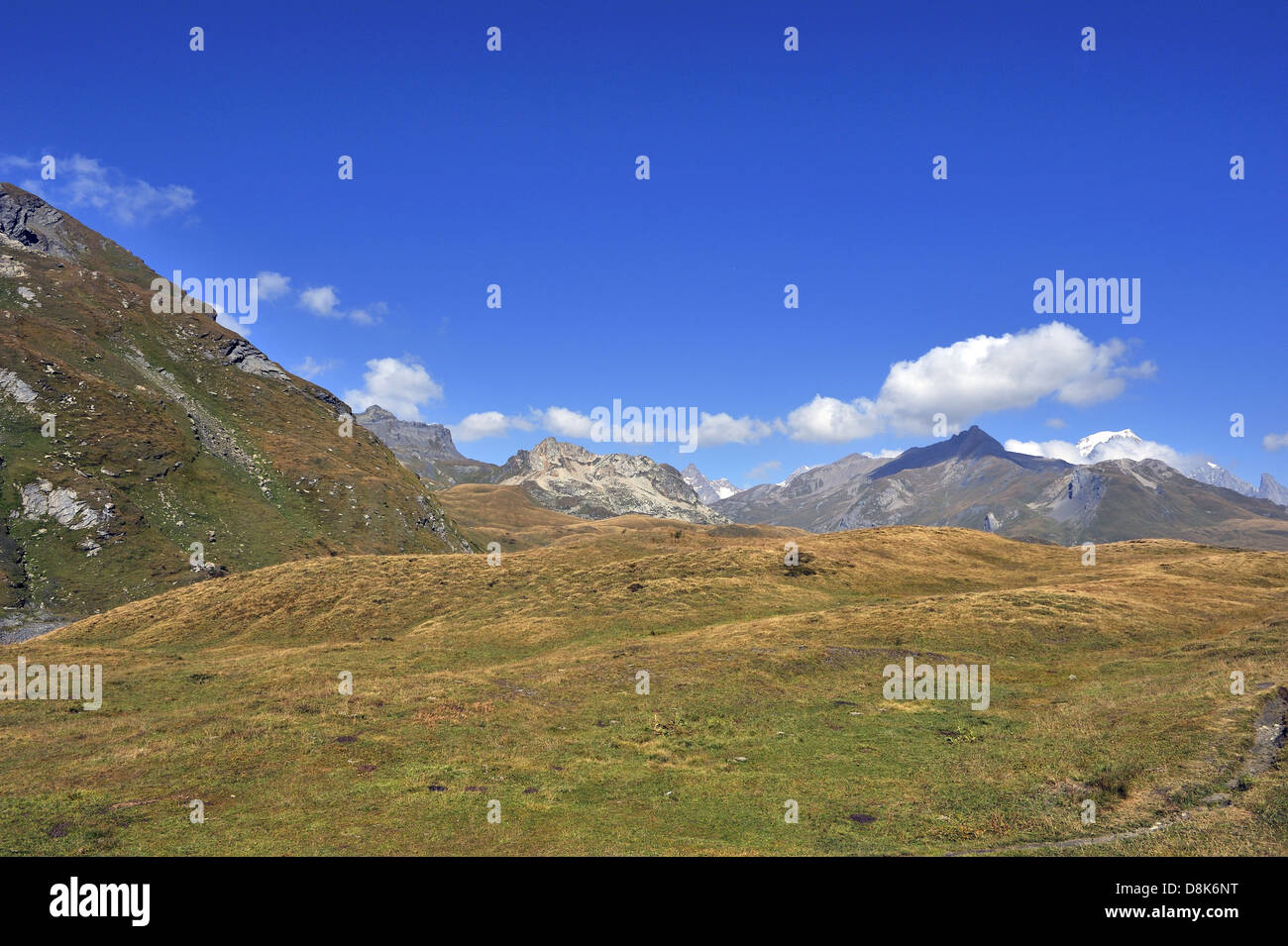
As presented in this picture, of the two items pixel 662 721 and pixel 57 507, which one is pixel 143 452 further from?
pixel 662 721

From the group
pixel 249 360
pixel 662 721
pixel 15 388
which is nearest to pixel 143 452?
pixel 15 388

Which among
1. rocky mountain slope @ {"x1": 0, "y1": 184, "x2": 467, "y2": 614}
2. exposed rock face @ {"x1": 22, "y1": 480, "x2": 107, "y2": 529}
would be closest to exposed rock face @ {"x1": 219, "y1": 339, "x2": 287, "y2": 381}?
rocky mountain slope @ {"x1": 0, "y1": 184, "x2": 467, "y2": 614}

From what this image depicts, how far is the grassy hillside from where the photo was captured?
2331cm

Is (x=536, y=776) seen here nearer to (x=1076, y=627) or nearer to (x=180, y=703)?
(x=180, y=703)

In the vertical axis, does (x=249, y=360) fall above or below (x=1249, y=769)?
above

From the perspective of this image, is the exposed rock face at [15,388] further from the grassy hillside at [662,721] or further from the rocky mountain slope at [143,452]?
the grassy hillside at [662,721]

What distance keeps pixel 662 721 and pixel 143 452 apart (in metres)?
128

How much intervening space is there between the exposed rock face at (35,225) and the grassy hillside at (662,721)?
170165 mm

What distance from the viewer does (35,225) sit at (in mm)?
188000

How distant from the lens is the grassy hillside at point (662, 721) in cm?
2331

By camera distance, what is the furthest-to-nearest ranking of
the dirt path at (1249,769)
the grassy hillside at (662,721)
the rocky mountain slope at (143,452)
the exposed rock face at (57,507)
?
the exposed rock face at (57,507) → the rocky mountain slope at (143,452) → the grassy hillside at (662,721) → the dirt path at (1249,769)

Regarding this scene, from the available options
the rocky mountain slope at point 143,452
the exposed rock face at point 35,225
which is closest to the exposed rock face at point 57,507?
the rocky mountain slope at point 143,452

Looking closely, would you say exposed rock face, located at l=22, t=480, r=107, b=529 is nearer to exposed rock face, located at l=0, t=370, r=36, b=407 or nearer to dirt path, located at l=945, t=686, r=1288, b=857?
exposed rock face, located at l=0, t=370, r=36, b=407
